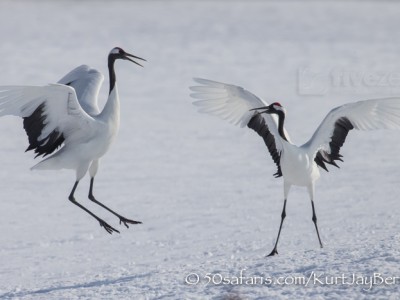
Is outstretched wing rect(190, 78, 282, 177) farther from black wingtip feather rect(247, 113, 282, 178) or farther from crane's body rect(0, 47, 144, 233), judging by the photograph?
crane's body rect(0, 47, 144, 233)

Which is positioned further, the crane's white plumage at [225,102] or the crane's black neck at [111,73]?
the crane's black neck at [111,73]

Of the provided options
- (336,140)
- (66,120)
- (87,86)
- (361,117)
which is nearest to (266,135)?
(336,140)

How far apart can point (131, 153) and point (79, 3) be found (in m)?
26.3

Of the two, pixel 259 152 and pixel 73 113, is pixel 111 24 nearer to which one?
pixel 259 152

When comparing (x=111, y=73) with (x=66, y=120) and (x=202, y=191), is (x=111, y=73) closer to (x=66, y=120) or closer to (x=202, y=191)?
(x=66, y=120)

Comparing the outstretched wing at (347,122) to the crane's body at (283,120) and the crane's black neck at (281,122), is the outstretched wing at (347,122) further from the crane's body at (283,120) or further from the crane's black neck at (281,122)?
the crane's black neck at (281,122)

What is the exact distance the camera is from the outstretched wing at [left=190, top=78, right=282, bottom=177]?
24.4ft

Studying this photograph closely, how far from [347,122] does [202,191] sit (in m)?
3.26

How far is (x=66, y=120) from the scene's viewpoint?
7344mm

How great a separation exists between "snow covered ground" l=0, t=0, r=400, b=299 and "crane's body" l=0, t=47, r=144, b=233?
883 millimetres

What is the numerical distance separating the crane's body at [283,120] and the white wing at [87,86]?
0.99 metres

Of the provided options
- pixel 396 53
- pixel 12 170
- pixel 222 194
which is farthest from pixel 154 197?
pixel 396 53

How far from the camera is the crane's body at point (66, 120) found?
6.96 metres

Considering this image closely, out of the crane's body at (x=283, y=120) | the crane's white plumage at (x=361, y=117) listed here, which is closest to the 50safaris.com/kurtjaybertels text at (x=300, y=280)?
the crane's body at (x=283, y=120)
